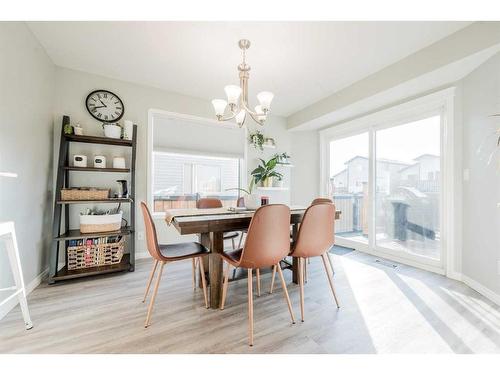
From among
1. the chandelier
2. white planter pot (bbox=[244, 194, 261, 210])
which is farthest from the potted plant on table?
the chandelier

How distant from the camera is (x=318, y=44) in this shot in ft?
7.34

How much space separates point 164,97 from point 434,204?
3.94 metres

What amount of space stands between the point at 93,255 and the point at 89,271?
0.20 m

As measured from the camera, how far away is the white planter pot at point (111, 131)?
2.72m

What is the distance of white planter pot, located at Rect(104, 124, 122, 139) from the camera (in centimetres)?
272

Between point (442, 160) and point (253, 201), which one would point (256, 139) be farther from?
point (442, 160)

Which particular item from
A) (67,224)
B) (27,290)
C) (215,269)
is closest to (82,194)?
(67,224)

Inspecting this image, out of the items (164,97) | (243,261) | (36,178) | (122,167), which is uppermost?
(164,97)

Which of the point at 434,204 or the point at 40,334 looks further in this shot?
the point at 434,204

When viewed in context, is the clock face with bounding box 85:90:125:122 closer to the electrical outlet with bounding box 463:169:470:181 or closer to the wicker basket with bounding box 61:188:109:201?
the wicker basket with bounding box 61:188:109:201

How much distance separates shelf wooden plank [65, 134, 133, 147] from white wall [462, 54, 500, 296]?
12.4ft
